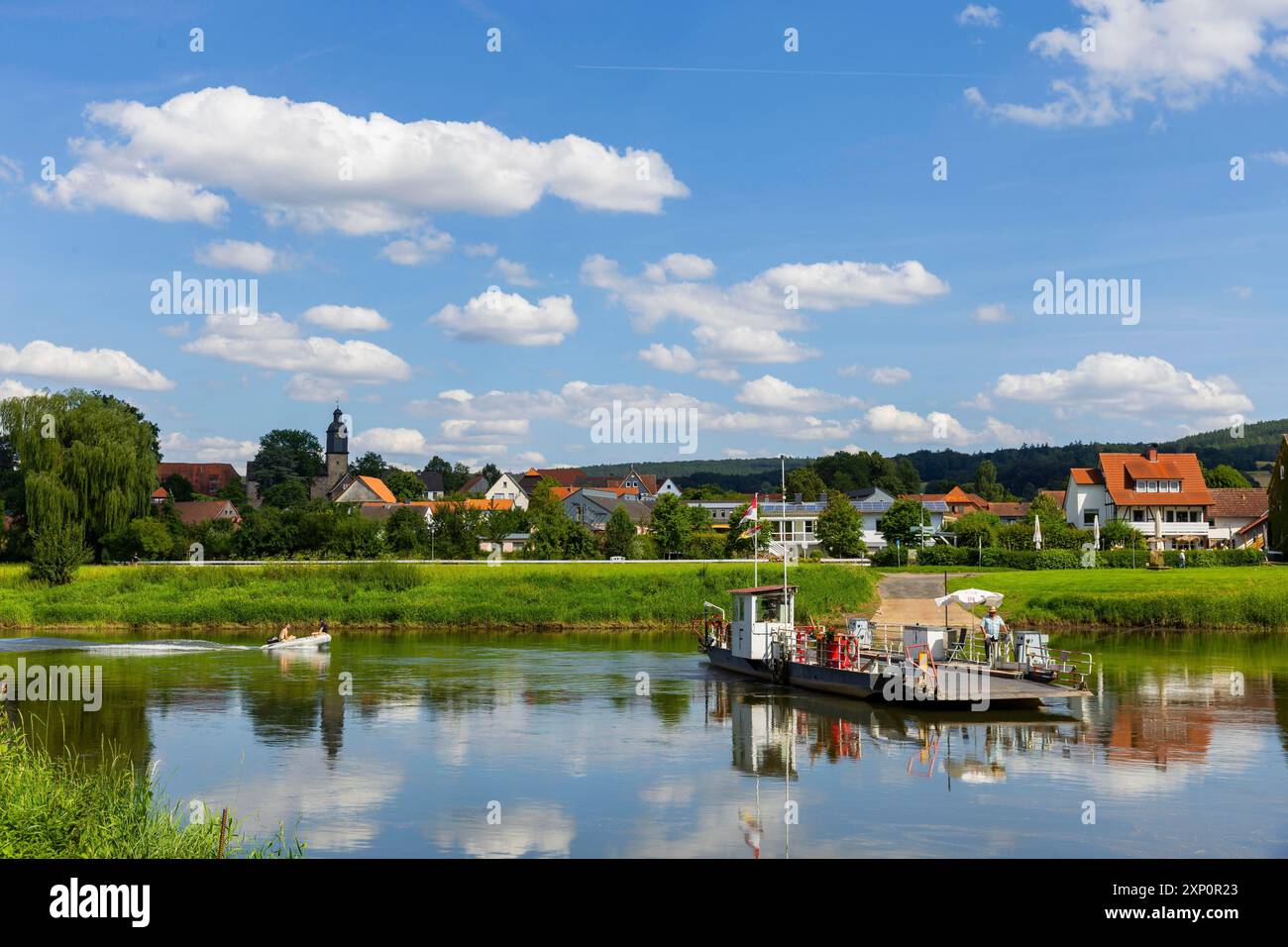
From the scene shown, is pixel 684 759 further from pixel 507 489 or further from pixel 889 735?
pixel 507 489

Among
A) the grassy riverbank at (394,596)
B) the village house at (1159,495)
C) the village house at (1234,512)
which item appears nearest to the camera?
the grassy riverbank at (394,596)

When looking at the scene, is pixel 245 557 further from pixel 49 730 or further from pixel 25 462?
pixel 49 730

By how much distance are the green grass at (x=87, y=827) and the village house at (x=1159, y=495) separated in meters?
95.5

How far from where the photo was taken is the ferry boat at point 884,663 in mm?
35344

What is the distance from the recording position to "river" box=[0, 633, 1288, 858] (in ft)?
70.1

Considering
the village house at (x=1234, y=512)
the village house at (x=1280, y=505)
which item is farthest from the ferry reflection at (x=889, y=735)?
the village house at (x=1234, y=512)

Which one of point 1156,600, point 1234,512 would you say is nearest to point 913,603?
point 1156,600

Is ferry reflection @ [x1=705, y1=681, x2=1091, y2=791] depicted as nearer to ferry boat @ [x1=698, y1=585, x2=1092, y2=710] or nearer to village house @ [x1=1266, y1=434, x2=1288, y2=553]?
ferry boat @ [x1=698, y1=585, x2=1092, y2=710]

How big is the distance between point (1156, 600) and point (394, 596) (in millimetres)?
41381

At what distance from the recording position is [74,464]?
75.4 meters

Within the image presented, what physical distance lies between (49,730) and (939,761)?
2392 cm

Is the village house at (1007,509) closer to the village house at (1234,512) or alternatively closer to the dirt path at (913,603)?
the village house at (1234,512)

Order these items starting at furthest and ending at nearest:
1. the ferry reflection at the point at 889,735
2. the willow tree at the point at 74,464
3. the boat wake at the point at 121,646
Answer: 1. the willow tree at the point at 74,464
2. the boat wake at the point at 121,646
3. the ferry reflection at the point at 889,735

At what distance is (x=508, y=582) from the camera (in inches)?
2734
